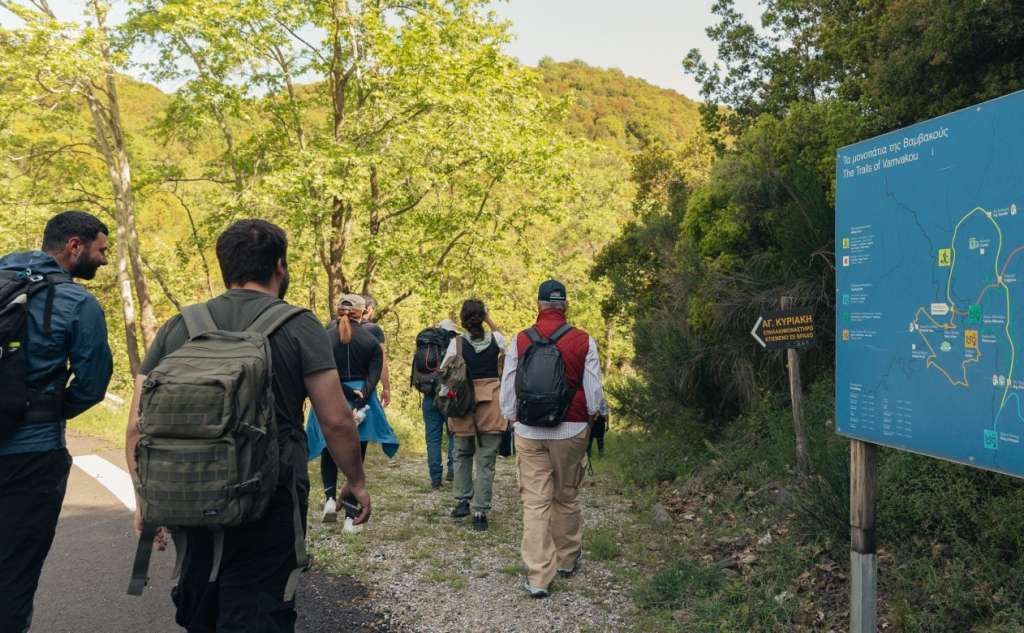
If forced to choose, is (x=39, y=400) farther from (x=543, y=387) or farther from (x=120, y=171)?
(x=120, y=171)

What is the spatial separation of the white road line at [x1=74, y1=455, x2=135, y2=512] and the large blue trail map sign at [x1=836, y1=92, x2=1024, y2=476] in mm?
6435

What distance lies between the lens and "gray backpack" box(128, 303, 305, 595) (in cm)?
243

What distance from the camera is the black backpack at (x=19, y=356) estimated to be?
315cm

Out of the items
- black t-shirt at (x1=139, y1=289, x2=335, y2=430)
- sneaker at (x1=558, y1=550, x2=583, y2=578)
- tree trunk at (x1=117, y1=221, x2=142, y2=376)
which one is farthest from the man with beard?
tree trunk at (x1=117, y1=221, x2=142, y2=376)

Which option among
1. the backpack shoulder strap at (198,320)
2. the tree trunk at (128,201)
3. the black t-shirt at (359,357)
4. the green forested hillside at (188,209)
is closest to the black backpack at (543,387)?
the black t-shirt at (359,357)

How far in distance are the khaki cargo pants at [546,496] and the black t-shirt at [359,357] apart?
73.6 inches

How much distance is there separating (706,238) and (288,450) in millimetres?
8042

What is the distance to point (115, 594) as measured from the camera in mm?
4969

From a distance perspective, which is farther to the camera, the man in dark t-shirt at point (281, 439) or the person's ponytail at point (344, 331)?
the person's ponytail at point (344, 331)

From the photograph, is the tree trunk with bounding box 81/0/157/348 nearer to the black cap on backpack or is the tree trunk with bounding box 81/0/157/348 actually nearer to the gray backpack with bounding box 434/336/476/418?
the gray backpack with bounding box 434/336/476/418

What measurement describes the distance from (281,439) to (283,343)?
0.34 meters

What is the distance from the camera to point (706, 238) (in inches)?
389

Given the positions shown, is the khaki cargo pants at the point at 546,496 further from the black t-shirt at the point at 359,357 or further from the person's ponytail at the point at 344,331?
the person's ponytail at the point at 344,331

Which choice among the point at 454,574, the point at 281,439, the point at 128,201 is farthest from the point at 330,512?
the point at 128,201
